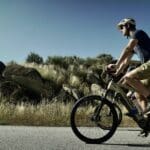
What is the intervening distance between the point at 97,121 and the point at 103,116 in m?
0.14

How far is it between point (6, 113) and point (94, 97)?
5.17m

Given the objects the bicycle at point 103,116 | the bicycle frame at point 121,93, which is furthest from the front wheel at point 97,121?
the bicycle frame at point 121,93

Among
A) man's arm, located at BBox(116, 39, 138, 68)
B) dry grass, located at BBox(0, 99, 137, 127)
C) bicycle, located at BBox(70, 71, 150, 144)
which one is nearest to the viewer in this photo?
man's arm, located at BBox(116, 39, 138, 68)

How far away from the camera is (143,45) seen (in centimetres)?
976

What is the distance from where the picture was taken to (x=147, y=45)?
→ 975 cm

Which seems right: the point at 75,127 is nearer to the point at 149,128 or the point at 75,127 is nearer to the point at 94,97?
the point at 94,97

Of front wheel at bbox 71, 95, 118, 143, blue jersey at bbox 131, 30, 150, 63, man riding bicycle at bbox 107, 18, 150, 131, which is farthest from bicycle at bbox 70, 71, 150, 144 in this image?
blue jersey at bbox 131, 30, 150, 63

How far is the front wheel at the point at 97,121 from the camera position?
9.97m

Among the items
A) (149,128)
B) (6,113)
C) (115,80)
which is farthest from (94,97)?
(6,113)

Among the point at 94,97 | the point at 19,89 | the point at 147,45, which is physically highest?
the point at 19,89

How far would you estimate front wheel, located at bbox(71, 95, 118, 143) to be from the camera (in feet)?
32.7

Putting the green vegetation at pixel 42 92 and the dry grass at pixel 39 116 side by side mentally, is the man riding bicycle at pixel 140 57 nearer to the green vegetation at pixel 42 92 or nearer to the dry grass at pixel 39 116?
the dry grass at pixel 39 116

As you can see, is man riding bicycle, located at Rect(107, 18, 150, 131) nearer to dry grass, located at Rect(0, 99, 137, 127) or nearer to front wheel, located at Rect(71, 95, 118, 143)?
front wheel, located at Rect(71, 95, 118, 143)

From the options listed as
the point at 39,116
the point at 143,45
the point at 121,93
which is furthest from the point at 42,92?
the point at 143,45
